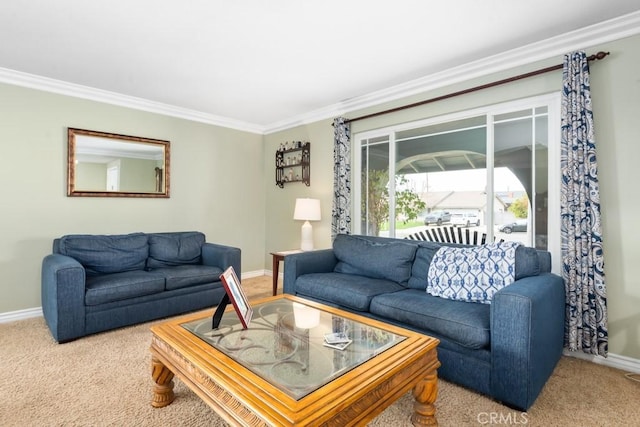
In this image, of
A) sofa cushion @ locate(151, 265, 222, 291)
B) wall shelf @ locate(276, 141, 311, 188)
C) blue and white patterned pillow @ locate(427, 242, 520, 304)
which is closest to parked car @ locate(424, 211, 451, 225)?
blue and white patterned pillow @ locate(427, 242, 520, 304)

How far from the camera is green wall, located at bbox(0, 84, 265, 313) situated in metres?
3.29

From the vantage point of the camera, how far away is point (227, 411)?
4.10 ft

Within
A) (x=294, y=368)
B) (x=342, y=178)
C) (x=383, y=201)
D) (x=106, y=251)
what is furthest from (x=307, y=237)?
(x=294, y=368)

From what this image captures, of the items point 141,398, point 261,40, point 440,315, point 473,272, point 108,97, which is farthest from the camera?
point 108,97

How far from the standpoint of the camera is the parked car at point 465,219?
323cm

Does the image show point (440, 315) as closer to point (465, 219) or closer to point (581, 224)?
point (581, 224)

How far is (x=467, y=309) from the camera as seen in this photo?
214 cm

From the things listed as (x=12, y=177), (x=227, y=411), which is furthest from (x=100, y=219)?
(x=227, y=411)

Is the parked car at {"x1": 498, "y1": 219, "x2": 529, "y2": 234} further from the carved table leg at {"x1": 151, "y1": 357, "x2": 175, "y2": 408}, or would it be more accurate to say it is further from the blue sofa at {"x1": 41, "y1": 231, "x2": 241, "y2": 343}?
the carved table leg at {"x1": 151, "y1": 357, "x2": 175, "y2": 408}

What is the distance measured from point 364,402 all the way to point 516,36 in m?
2.83

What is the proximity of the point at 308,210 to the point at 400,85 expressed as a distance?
1.80 metres

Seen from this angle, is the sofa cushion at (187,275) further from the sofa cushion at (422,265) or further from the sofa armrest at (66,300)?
the sofa cushion at (422,265)

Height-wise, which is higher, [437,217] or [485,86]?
[485,86]

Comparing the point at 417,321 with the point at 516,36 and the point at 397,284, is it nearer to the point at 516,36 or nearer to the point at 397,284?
the point at 397,284
